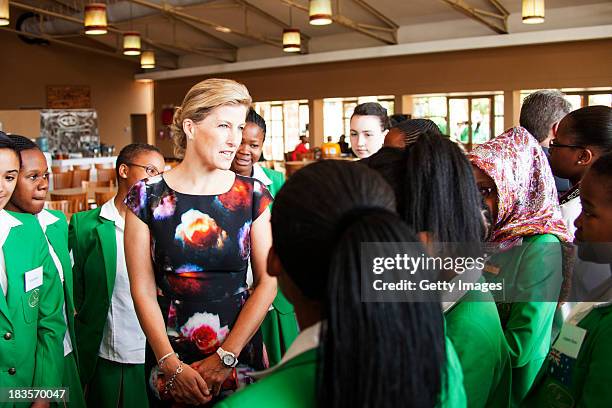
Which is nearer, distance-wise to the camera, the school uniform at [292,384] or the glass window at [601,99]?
the school uniform at [292,384]

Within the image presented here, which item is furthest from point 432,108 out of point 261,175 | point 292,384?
point 292,384

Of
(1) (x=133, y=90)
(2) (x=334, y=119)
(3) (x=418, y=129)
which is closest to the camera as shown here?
(3) (x=418, y=129)

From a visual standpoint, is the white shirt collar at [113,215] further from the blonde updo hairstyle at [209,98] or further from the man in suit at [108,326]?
the blonde updo hairstyle at [209,98]

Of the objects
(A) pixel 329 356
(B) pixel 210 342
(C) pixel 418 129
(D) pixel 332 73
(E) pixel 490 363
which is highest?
(D) pixel 332 73

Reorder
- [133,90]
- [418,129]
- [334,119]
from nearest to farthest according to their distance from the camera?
[418,129] → [334,119] → [133,90]

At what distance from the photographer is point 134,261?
192cm

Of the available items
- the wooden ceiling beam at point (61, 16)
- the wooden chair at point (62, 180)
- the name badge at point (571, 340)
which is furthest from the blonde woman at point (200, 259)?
the wooden ceiling beam at point (61, 16)

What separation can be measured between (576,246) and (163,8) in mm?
11976

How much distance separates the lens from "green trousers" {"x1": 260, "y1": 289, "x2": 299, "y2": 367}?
108 inches

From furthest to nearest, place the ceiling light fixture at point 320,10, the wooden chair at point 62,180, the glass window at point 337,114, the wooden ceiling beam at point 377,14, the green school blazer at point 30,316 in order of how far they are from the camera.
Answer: the glass window at point 337,114 → the wooden ceiling beam at point 377,14 → the wooden chair at point 62,180 → the ceiling light fixture at point 320,10 → the green school blazer at point 30,316

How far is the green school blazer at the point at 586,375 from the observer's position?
1.16m

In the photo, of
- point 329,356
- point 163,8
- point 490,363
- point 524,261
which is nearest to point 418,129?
point 524,261

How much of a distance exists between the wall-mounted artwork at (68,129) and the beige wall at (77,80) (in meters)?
2.70

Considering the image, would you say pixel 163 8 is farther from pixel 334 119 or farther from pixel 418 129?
pixel 418 129
